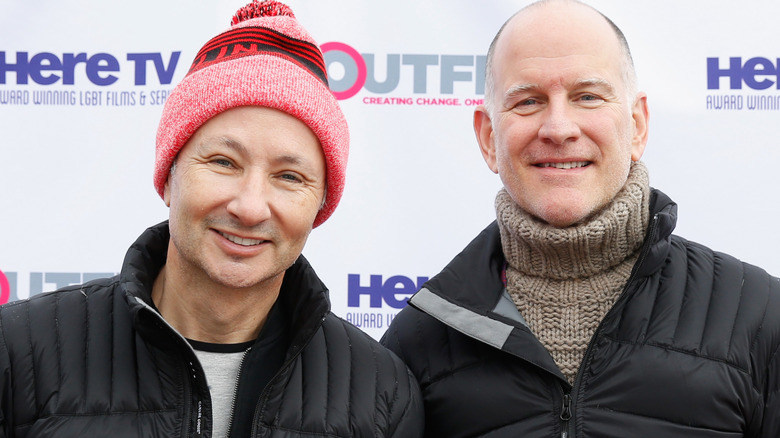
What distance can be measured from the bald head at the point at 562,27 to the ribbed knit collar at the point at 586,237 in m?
0.23

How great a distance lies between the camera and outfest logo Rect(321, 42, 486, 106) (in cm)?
262

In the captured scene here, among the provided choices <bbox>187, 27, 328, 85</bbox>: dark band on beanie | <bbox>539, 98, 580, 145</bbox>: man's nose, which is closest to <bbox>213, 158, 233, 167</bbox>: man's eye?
<bbox>187, 27, 328, 85</bbox>: dark band on beanie

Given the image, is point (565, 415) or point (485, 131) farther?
point (485, 131)

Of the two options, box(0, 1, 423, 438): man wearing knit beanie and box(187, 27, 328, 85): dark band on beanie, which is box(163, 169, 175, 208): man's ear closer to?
box(0, 1, 423, 438): man wearing knit beanie

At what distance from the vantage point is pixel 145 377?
1.40 m

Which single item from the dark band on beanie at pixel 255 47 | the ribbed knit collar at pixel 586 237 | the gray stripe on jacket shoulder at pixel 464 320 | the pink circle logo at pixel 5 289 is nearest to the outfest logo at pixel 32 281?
the pink circle logo at pixel 5 289

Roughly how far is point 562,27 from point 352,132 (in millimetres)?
1142

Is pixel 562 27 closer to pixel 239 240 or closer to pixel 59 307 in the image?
pixel 239 240

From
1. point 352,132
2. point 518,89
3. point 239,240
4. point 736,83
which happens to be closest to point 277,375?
point 239,240

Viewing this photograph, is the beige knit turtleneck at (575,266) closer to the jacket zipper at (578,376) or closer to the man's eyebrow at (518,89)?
the jacket zipper at (578,376)

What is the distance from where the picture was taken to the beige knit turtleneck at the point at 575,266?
1543 mm

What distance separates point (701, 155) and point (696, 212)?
0.64 feet

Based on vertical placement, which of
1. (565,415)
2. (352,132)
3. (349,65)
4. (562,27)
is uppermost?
(349,65)

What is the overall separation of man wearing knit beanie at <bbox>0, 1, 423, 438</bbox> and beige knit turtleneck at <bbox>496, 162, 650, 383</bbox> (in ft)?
1.04
